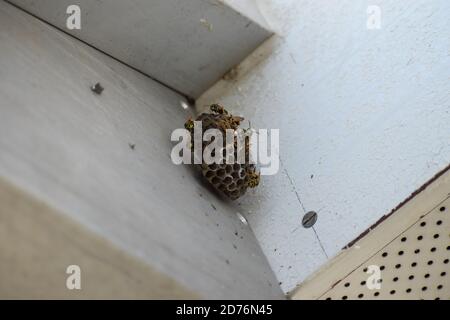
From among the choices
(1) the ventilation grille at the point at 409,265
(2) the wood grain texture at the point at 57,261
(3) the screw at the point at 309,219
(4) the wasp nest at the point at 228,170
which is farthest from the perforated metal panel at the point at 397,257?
(2) the wood grain texture at the point at 57,261

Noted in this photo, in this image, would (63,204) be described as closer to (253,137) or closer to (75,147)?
(75,147)

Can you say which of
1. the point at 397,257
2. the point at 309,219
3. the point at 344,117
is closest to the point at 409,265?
the point at 397,257

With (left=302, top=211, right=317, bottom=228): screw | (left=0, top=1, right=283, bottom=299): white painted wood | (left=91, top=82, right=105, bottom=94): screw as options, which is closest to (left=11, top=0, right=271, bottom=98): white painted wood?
(left=0, top=1, right=283, bottom=299): white painted wood

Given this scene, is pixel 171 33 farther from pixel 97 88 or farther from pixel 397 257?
pixel 397 257

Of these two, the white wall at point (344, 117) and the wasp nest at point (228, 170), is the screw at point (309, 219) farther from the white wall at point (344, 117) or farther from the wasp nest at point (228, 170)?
the wasp nest at point (228, 170)

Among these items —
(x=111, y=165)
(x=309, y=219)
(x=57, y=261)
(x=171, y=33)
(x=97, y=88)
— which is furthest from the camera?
(x=171, y=33)

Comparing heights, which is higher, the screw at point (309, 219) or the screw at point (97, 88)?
the screw at point (97, 88)
